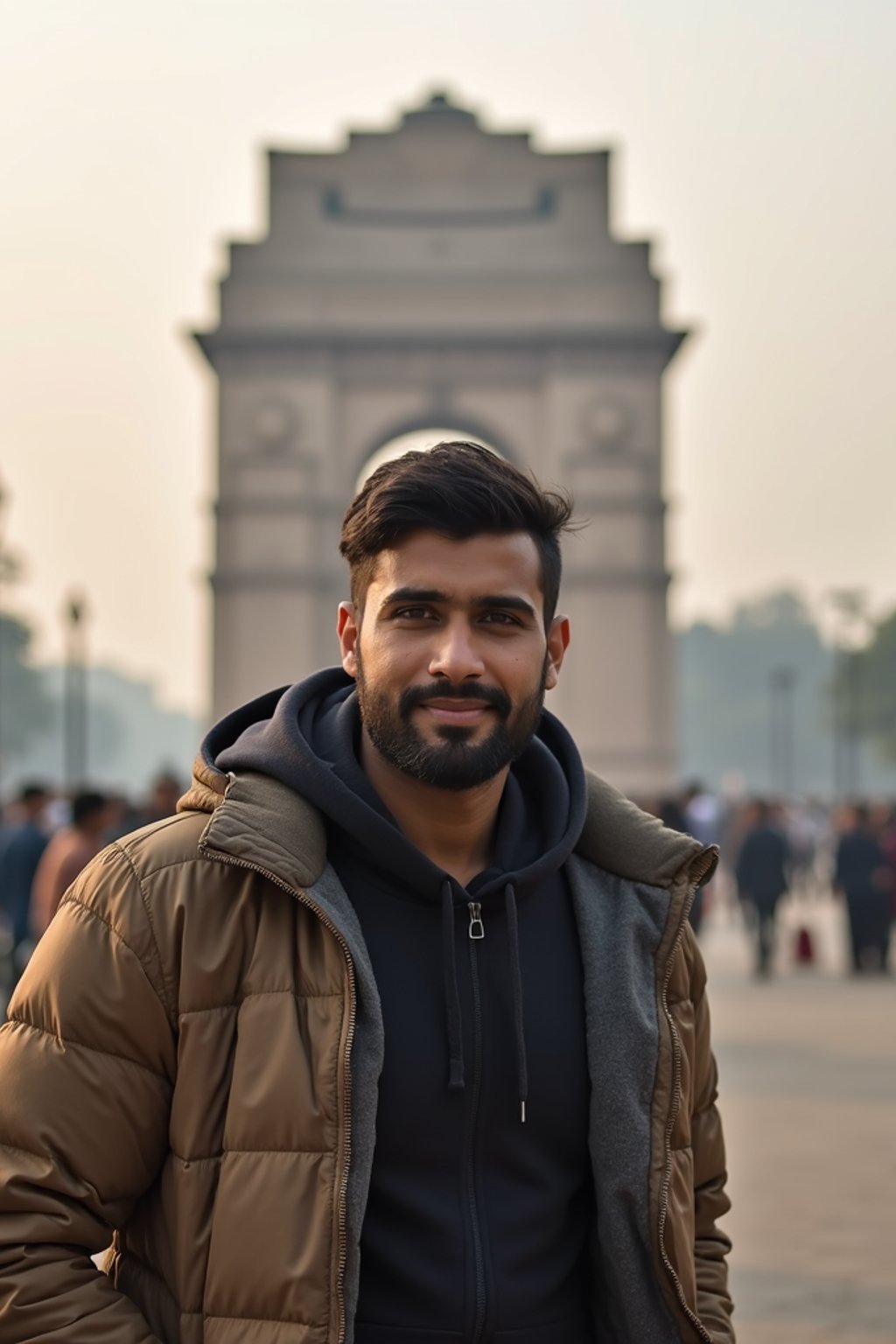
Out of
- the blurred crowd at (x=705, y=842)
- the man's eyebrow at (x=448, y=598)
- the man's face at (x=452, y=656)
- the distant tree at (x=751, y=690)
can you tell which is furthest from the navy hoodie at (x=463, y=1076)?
the distant tree at (x=751, y=690)

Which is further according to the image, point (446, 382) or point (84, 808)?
point (446, 382)

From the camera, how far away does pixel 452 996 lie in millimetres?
2488

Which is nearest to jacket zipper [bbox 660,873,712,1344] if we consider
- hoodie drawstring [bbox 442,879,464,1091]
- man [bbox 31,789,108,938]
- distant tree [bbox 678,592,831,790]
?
hoodie drawstring [bbox 442,879,464,1091]

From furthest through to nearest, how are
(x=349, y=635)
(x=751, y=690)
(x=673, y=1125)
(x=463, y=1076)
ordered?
(x=751, y=690) → (x=349, y=635) → (x=673, y=1125) → (x=463, y=1076)

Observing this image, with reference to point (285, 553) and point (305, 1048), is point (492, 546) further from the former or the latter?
point (285, 553)

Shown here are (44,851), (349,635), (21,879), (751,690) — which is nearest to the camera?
(349,635)

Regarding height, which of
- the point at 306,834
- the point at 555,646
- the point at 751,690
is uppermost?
the point at 751,690

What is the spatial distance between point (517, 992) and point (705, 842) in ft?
11.5

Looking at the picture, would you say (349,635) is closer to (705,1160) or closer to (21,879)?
(705,1160)

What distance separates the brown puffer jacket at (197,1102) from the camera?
7.45 feet

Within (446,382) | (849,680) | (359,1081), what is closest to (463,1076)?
(359,1081)

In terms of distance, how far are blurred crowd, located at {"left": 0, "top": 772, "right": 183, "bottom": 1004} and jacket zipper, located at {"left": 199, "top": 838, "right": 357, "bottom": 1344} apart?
4902 millimetres

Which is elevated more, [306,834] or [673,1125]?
[306,834]

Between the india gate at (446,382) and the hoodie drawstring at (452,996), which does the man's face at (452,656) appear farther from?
the india gate at (446,382)
